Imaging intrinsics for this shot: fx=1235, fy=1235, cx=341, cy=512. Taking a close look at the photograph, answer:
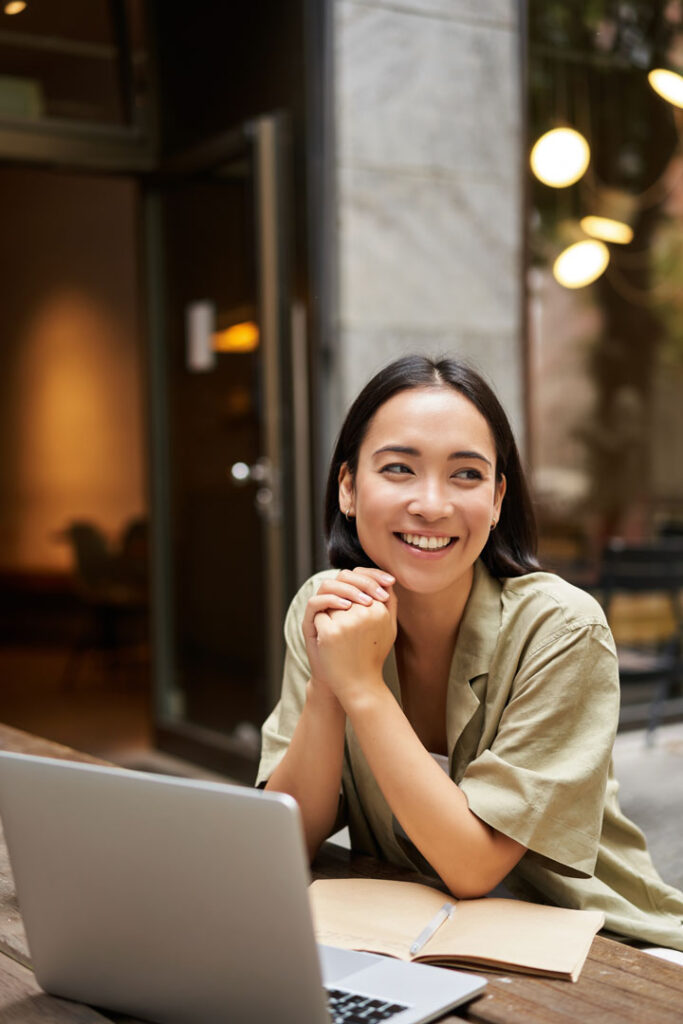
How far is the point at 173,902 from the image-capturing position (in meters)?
0.89

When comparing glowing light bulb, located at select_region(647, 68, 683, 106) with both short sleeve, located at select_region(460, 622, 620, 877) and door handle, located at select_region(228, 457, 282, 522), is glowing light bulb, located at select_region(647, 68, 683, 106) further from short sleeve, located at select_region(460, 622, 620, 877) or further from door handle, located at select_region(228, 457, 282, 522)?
short sleeve, located at select_region(460, 622, 620, 877)

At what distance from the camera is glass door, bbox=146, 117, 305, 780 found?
396cm

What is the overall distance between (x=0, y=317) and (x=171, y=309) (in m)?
5.05

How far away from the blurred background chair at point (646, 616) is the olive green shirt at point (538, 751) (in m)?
3.24

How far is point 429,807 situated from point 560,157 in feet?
12.4

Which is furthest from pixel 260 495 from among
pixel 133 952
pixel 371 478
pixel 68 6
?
pixel 133 952

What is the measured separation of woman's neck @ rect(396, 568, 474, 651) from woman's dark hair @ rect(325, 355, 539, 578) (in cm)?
8

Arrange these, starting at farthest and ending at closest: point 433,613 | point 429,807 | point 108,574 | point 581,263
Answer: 1. point 108,574
2. point 581,263
3. point 433,613
4. point 429,807

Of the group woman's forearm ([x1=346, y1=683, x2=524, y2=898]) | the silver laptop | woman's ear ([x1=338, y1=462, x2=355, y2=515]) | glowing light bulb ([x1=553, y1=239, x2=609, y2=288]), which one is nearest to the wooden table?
the silver laptop

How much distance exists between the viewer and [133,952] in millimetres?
942

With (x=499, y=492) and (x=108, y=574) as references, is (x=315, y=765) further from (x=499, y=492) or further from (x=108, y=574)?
(x=108, y=574)

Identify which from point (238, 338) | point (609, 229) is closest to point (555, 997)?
point (238, 338)

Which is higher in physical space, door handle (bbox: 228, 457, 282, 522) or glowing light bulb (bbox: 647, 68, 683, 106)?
glowing light bulb (bbox: 647, 68, 683, 106)

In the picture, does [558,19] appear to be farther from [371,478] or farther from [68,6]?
[371,478]
